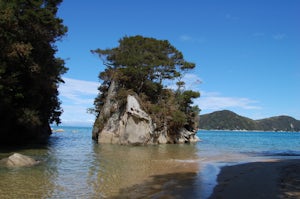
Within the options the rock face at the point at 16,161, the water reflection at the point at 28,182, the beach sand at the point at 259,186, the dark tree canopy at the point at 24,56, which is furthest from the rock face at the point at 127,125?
the beach sand at the point at 259,186

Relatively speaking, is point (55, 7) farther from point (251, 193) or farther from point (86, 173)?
point (251, 193)

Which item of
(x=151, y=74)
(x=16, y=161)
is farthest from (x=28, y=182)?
(x=151, y=74)

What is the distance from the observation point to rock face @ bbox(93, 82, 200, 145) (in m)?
38.2

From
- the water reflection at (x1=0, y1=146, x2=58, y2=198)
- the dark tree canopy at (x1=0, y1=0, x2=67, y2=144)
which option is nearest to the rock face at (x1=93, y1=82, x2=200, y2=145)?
the dark tree canopy at (x1=0, y1=0, x2=67, y2=144)

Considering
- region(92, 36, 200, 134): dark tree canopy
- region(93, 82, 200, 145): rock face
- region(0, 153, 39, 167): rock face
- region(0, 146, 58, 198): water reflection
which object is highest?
region(92, 36, 200, 134): dark tree canopy

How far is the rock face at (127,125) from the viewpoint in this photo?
3825 centimetres

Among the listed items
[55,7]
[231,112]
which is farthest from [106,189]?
[231,112]

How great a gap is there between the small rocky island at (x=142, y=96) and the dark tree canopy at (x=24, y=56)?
506 inches

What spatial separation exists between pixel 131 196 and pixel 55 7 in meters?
23.3

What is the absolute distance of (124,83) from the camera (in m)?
42.2

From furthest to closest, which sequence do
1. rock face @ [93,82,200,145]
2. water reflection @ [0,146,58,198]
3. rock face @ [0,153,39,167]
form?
rock face @ [93,82,200,145] < rock face @ [0,153,39,167] < water reflection @ [0,146,58,198]

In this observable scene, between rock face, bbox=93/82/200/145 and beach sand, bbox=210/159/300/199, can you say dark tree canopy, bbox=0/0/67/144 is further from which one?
beach sand, bbox=210/159/300/199

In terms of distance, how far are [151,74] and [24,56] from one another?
76.3 feet

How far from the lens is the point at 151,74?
143ft
